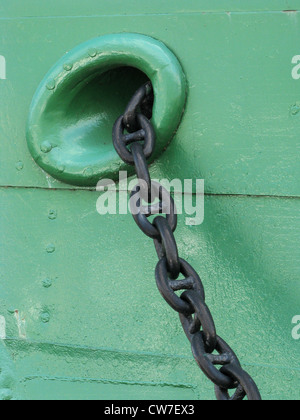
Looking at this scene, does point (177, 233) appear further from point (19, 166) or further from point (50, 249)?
point (19, 166)

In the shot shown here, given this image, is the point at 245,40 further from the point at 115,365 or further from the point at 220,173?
the point at 115,365

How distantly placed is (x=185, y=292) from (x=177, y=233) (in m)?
0.43

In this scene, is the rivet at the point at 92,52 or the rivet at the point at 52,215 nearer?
the rivet at the point at 92,52

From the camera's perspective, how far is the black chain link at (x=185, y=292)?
41.9 inches

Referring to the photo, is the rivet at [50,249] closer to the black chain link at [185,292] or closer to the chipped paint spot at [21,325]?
the chipped paint spot at [21,325]

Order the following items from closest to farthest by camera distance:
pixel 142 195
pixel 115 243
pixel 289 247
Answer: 1. pixel 142 195
2. pixel 289 247
3. pixel 115 243

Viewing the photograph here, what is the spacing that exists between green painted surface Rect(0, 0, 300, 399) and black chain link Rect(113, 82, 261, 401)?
0.30 meters

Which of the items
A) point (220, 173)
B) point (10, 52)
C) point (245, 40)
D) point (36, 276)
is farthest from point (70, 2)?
point (36, 276)

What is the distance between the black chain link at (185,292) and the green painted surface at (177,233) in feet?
0.98

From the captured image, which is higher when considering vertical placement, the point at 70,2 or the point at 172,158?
the point at 70,2

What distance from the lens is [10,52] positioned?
1646 mm

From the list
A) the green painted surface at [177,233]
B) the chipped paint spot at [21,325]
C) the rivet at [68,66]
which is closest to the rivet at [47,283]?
the green painted surface at [177,233]

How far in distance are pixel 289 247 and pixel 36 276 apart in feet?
2.31

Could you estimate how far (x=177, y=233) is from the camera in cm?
154
